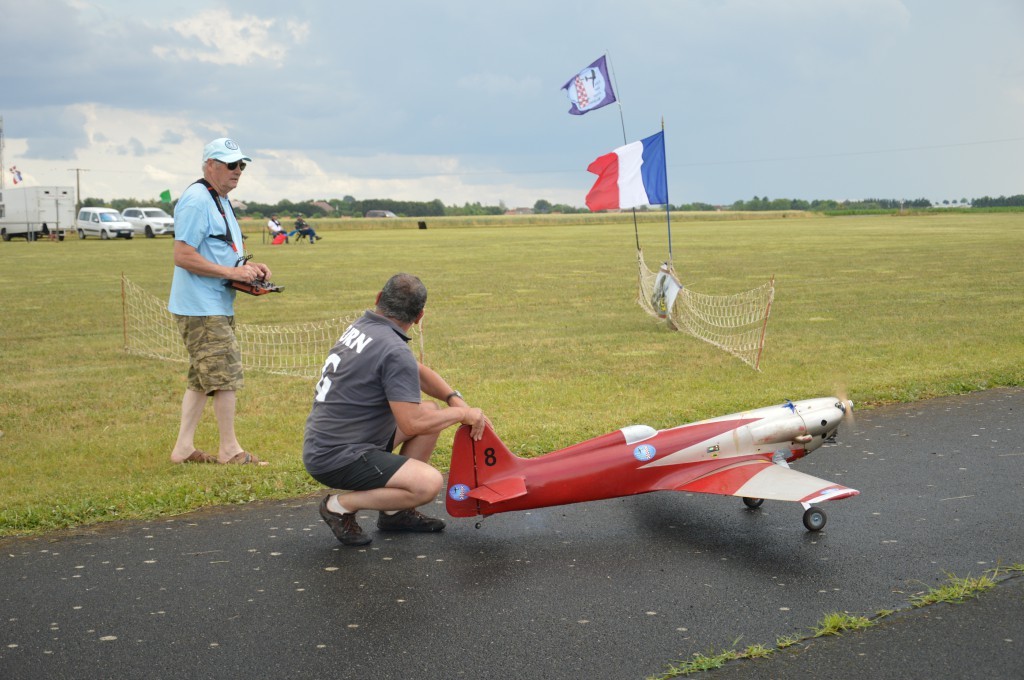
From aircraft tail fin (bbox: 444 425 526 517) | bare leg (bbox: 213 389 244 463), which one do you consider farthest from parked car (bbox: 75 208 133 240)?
aircraft tail fin (bbox: 444 425 526 517)

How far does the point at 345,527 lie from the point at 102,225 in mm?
56811

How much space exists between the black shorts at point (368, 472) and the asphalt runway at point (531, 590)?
0.46 metres

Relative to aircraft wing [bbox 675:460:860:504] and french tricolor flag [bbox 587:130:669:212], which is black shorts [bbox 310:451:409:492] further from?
french tricolor flag [bbox 587:130:669:212]

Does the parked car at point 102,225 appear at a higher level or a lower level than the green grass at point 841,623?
higher

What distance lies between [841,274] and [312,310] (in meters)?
14.9

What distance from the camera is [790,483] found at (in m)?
5.83

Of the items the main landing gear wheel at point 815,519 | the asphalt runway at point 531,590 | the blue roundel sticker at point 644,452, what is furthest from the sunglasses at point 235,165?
the main landing gear wheel at point 815,519

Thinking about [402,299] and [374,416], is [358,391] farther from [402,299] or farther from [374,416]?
[402,299]

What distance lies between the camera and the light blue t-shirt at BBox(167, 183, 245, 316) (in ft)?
23.5

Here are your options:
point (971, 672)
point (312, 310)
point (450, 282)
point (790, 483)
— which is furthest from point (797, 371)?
point (450, 282)

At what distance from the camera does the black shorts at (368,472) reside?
18.5 feet

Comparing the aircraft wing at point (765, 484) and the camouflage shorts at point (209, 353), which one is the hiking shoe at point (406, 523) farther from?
the camouflage shorts at point (209, 353)

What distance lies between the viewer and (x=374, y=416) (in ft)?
18.7

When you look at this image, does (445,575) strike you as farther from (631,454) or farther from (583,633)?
(631,454)
